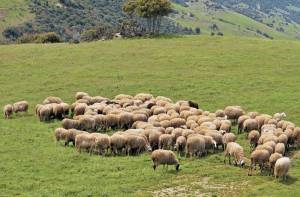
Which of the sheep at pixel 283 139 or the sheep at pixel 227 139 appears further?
the sheep at pixel 227 139

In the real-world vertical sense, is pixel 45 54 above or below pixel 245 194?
above

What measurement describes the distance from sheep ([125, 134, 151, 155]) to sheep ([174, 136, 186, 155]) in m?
1.51

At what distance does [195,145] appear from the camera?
25.9 meters

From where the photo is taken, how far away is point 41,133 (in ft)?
101

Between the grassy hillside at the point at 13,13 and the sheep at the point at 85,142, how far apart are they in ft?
374

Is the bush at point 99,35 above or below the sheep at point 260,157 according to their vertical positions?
above

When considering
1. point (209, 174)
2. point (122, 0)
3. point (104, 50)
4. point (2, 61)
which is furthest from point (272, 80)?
point (122, 0)

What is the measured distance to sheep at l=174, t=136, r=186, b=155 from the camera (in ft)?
86.7

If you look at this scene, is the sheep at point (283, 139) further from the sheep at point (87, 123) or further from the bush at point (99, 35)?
the bush at point (99, 35)

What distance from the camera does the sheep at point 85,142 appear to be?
26469 mm

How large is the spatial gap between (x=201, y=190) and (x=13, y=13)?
134923mm

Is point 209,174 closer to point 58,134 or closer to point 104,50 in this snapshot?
point 58,134

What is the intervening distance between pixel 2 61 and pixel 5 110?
19629 mm

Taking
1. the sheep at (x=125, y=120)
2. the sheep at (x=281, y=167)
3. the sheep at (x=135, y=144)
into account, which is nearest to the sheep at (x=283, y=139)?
the sheep at (x=281, y=167)
